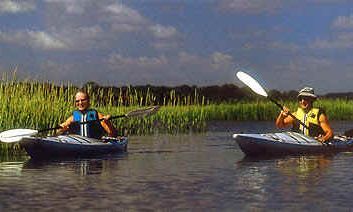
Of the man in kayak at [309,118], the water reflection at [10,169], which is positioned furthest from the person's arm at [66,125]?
the man in kayak at [309,118]

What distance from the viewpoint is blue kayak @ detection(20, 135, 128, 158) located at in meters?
12.6

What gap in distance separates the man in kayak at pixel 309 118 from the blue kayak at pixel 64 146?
3.01 meters

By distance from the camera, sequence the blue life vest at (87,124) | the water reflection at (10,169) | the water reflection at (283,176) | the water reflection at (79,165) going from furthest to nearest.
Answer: the blue life vest at (87,124), the water reflection at (79,165), the water reflection at (10,169), the water reflection at (283,176)

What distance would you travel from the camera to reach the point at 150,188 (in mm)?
9008

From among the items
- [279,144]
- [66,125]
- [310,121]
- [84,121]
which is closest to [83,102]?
[84,121]

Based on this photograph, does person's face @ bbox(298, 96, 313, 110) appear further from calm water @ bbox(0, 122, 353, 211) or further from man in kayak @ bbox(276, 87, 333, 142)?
calm water @ bbox(0, 122, 353, 211)

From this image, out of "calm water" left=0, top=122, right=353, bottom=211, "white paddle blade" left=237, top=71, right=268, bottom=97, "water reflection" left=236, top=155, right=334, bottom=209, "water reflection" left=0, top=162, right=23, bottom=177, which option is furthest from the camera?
"white paddle blade" left=237, top=71, right=268, bottom=97

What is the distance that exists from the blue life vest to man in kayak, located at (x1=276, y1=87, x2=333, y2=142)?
9.78 ft

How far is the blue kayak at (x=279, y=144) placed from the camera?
42.9ft

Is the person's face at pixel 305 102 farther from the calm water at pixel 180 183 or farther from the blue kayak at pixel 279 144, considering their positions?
the calm water at pixel 180 183

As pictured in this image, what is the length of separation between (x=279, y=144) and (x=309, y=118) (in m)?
0.68

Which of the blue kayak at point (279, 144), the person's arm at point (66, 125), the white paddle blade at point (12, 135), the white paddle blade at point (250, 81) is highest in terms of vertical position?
the white paddle blade at point (250, 81)

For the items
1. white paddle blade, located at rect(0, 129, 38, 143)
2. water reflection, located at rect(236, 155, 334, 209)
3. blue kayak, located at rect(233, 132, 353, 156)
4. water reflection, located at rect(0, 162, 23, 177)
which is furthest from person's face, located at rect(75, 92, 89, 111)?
water reflection, located at rect(236, 155, 334, 209)

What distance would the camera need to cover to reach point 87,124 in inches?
525
